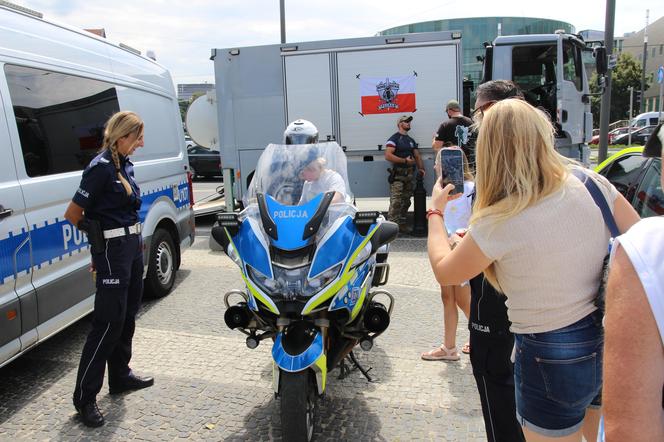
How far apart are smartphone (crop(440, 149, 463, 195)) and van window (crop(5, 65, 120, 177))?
2996 millimetres

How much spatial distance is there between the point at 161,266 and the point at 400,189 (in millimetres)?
4252

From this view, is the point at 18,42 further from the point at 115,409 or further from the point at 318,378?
the point at 318,378

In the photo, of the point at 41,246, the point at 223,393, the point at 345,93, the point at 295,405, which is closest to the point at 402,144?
the point at 345,93

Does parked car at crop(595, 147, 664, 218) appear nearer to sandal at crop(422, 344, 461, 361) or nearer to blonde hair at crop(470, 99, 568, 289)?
sandal at crop(422, 344, 461, 361)

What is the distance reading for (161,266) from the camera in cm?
596

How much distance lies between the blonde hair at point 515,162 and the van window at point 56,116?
329cm

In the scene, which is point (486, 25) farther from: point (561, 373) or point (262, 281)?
point (561, 373)

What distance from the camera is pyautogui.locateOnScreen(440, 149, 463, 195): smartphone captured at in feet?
7.54

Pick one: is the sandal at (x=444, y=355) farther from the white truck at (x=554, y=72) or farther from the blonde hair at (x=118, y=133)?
the white truck at (x=554, y=72)

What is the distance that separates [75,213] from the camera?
134 inches

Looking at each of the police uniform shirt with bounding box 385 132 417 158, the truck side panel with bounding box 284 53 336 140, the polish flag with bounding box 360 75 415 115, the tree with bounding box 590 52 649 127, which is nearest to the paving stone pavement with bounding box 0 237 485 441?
the police uniform shirt with bounding box 385 132 417 158

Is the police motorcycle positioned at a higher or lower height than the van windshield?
lower

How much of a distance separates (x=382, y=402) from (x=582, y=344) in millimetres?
1931

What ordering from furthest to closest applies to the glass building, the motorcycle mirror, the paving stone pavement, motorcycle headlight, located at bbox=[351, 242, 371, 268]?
1. the glass building
2. the paving stone pavement
3. the motorcycle mirror
4. motorcycle headlight, located at bbox=[351, 242, 371, 268]
